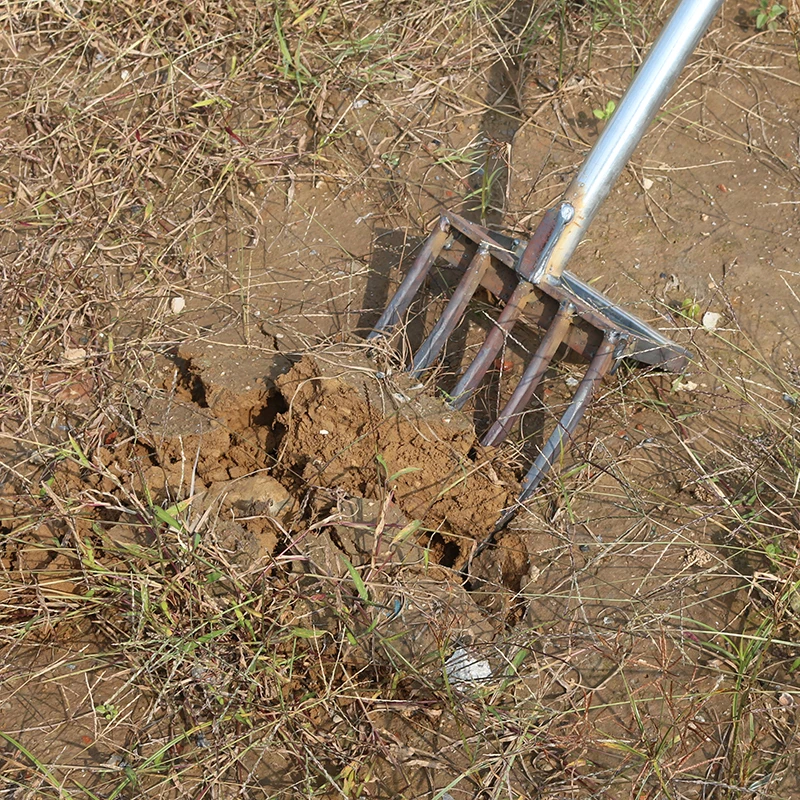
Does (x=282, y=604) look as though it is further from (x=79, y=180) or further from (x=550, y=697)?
(x=79, y=180)

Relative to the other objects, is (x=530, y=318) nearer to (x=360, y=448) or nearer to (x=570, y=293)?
(x=570, y=293)

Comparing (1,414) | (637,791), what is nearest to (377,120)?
(1,414)

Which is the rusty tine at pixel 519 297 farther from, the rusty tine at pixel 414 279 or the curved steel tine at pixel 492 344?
the rusty tine at pixel 414 279

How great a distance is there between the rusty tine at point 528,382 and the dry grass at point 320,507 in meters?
0.20

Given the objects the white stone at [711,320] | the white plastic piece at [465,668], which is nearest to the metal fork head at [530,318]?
the white stone at [711,320]

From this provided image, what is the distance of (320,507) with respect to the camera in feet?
7.22

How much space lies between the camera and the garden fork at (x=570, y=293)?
2273mm

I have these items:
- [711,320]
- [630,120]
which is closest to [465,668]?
[711,320]

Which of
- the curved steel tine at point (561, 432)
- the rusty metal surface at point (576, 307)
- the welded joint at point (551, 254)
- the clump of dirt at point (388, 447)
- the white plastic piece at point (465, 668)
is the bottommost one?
the white plastic piece at point (465, 668)

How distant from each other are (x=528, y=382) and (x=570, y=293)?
254 millimetres

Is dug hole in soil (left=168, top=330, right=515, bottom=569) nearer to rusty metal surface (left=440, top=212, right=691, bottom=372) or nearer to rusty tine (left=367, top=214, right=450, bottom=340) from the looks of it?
rusty tine (left=367, top=214, right=450, bottom=340)

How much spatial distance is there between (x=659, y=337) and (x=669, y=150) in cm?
94

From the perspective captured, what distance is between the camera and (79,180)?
304 cm

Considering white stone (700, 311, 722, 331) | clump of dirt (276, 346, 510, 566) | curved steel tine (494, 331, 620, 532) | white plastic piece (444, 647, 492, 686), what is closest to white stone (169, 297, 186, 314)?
clump of dirt (276, 346, 510, 566)
